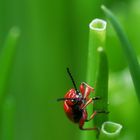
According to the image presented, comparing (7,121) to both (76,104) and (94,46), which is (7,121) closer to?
(76,104)

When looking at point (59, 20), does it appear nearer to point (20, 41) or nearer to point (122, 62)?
point (20, 41)

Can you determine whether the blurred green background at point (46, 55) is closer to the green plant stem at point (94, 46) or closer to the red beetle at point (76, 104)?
the red beetle at point (76, 104)

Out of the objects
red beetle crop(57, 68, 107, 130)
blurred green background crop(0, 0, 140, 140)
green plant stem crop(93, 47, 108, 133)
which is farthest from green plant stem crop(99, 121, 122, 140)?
blurred green background crop(0, 0, 140, 140)

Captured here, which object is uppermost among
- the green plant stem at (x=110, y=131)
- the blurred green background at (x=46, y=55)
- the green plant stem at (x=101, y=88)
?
the blurred green background at (x=46, y=55)

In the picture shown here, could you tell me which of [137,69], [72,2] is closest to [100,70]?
[137,69]

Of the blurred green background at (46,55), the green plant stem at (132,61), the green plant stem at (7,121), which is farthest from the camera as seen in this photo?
the blurred green background at (46,55)

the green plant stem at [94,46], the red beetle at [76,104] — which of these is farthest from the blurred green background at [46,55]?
the green plant stem at [94,46]

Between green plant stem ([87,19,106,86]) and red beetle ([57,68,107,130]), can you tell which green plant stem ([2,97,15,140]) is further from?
green plant stem ([87,19,106,86])
